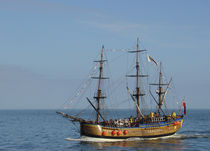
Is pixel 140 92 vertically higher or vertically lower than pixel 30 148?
higher

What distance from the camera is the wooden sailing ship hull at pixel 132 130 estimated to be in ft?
178

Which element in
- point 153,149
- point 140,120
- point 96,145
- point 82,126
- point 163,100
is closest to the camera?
point 153,149

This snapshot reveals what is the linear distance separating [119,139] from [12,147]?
18216mm

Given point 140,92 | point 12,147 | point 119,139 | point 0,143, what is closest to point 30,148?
point 12,147

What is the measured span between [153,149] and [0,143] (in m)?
27.7

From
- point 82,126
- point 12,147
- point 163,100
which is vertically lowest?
point 12,147

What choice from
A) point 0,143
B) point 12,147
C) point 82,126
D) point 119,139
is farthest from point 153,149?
point 0,143

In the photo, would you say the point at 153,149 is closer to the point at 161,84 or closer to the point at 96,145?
the point at 96,145

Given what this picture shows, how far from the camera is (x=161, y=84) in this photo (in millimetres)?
70250

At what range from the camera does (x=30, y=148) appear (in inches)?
2012

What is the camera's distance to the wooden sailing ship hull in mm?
54125

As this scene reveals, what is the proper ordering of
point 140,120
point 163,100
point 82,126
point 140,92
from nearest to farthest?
point 82,126 < point 140,120 < point 140,92 < point 163,100

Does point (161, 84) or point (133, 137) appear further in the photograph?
point (161, 84)

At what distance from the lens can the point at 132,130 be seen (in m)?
56.9
